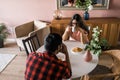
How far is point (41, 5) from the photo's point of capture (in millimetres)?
3723

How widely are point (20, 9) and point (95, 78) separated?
115 inches

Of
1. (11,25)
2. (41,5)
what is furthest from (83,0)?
(11,25)

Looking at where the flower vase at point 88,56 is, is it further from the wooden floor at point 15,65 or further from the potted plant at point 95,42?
the wooden floor at point 15,65

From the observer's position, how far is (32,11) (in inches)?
150

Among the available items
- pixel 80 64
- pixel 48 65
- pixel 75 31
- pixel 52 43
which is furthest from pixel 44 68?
pixel 75 31

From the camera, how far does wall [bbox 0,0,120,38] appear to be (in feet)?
12.0

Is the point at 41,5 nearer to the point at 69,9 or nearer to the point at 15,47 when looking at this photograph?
the point at 69,9

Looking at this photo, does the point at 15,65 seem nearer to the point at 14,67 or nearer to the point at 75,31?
the point at 14,67

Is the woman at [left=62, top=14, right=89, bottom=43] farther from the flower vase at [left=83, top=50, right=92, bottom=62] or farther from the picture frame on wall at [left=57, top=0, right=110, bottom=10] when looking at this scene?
the picture frame on wall at [left=57, top=0, right=110, bottom=10]

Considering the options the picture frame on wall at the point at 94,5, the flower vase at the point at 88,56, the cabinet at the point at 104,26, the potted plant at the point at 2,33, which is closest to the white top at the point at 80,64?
the flower vase at the point at 88,56

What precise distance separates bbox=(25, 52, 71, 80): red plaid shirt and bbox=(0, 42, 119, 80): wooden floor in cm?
149

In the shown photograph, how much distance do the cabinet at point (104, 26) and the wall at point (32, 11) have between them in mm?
246

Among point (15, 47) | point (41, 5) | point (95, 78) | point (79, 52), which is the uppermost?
point (41, 5)

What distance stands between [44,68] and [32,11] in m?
2.82
